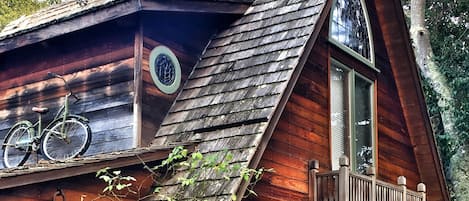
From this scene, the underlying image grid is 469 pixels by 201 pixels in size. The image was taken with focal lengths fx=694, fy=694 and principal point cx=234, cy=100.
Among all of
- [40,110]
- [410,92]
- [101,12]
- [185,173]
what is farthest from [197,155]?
[410,92]

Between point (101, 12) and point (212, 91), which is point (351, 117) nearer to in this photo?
point (212, 91)

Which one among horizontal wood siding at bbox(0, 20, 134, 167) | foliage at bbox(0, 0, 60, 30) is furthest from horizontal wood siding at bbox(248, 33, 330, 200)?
foliage at bbox(0, 0, 60, 30)

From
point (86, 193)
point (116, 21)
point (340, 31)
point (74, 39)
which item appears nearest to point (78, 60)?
point (74, 39)

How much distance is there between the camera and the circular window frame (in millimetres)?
6902

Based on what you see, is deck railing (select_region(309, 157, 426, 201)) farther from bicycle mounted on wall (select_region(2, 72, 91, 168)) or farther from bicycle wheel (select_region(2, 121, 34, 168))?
bicycle wheel (select_region(2, 121, 34, 168))

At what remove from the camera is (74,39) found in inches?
291

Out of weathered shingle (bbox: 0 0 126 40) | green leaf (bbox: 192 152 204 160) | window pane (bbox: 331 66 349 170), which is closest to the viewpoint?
green leaf (bbox: 192 152 204 160)

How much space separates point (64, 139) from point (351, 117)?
11.0 ft

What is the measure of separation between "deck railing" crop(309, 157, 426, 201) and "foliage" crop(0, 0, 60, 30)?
475 inches

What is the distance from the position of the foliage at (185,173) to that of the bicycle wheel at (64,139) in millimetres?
1070

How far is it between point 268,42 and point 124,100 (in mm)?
1546

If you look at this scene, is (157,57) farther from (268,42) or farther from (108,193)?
(108,193)

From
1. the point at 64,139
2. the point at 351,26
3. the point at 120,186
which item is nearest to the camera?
the point at 120,186

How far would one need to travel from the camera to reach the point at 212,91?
6.85m
